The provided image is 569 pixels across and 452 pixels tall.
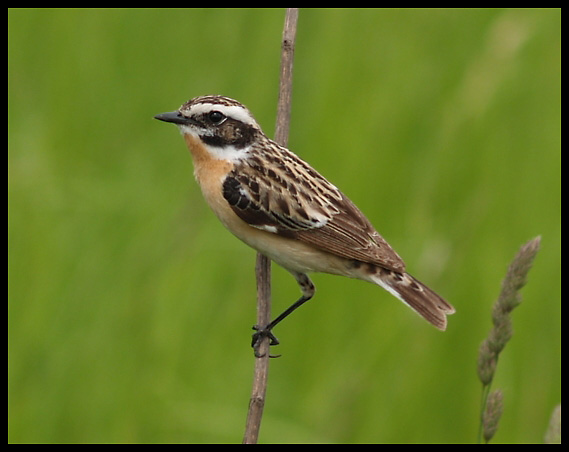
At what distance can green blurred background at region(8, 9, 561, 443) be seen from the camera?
558 cm

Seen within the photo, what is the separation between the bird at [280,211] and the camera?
494cm

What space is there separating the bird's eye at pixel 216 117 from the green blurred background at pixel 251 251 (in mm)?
784

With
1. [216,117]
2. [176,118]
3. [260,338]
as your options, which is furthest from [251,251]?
[260,338]

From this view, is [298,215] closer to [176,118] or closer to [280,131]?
[280,131]

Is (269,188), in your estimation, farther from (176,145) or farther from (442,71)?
(442,71)

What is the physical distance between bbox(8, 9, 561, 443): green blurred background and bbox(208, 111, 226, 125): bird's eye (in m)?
→ 0.78

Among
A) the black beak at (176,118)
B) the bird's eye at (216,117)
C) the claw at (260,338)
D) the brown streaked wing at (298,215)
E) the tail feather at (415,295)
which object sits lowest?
the claw at (260,338)

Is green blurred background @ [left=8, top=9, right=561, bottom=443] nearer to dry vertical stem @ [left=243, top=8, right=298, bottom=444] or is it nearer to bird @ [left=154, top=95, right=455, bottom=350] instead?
bird @ [left=154, top=95, right=455, bottom=350]

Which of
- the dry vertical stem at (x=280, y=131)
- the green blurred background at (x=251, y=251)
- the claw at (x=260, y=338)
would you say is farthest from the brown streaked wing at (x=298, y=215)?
the green blurred background at (x=251, y=251)

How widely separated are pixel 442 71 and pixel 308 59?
33.6 inches

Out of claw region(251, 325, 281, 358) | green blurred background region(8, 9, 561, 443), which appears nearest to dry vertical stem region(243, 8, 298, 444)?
claw region(251, 325, 281, 358)

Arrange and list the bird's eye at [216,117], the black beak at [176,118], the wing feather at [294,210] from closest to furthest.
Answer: the black beak at [176,118]
the bird's eye at [216,117]
the wing feather at [294,210]

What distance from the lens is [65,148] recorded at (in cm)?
571

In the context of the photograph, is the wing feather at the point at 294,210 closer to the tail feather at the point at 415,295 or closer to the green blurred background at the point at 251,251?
the tail feather at the point at 415,295
